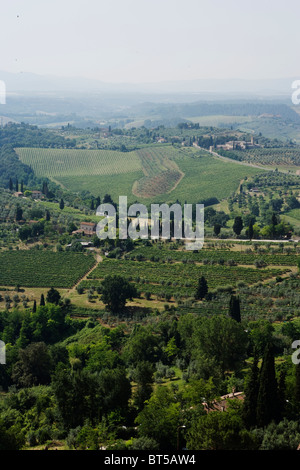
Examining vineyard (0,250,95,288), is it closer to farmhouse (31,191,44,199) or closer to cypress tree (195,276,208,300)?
cypress tree (195,276,208,300)

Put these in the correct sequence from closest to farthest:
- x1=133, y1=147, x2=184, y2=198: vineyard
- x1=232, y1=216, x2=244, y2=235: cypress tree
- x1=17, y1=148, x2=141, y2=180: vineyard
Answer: x1=232, y1=216, x2=244, y2=235: cypress tree < x1=133, y1=147, x2=184, y2=198: vineyard < x1=17, y1=148, x2=141, y2=180: vineyard

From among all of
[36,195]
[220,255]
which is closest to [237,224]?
[220,255]

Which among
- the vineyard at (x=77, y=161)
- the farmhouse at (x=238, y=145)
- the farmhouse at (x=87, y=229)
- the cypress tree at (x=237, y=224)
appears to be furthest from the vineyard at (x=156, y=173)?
the cypress tree at (x=237, y=224)

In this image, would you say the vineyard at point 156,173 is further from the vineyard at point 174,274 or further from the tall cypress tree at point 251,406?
the tall cypress tree at point 251,406

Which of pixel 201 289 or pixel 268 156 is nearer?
pixel 201 289

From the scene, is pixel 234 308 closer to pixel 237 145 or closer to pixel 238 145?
pixel 237 145

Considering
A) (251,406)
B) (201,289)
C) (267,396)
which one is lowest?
(201,289)

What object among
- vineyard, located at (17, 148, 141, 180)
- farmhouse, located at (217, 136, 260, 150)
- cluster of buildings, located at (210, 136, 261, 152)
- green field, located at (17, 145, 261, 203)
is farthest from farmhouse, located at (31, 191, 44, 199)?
farmhouse, located at (217, 136, 260, 150)
